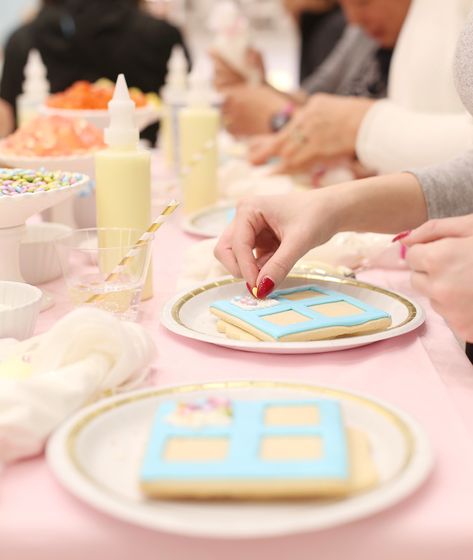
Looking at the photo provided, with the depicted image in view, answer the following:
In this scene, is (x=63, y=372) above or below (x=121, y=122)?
below

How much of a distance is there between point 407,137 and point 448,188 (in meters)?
0.50

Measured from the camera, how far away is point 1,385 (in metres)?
0.62

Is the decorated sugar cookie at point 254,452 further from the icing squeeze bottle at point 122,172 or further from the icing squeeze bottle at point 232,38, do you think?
the icing squeeze bottle at point 232,38

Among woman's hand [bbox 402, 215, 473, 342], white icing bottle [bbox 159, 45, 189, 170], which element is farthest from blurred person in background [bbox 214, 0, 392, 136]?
woman's hand [bbox 402, 215, 473, 342]

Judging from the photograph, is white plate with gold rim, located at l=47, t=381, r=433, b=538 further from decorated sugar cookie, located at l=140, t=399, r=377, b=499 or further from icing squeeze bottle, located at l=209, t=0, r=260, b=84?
icing squeeze bottle, located at l=209, t=0, r=260, b=84

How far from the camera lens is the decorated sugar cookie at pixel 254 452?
50 cm

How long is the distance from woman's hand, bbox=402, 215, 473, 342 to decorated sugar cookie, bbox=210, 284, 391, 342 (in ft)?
0.25

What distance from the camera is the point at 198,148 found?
171cm

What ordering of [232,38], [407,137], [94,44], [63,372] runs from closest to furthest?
[63,372], [407,137], [232,38], [94,44]

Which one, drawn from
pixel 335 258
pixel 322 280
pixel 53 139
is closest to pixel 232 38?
pixel 53 139

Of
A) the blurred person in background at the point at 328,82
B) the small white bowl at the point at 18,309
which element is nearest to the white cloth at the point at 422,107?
the blurred person in background at the point at 328,82

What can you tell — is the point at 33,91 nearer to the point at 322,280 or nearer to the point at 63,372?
the point at 322,280

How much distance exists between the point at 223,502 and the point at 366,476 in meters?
0.10

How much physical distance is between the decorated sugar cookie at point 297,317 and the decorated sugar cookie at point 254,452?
0.22 meters
